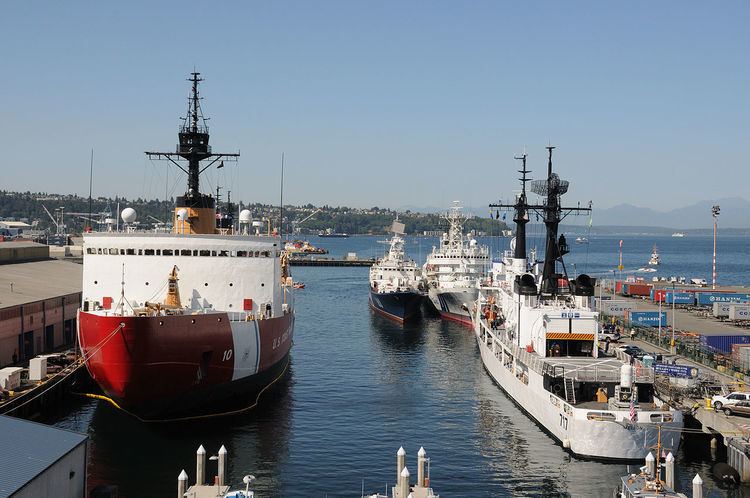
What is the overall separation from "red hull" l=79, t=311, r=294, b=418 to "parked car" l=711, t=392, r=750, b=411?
19267 mm

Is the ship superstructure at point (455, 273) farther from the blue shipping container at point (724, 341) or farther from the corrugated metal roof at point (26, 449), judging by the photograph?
the corrugated metal roof at point (26, 449)

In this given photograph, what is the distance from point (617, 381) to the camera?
31.0 meters

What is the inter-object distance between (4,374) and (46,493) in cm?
1570

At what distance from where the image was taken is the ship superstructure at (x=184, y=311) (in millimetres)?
28516

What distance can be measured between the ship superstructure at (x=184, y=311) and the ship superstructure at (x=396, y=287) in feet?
114

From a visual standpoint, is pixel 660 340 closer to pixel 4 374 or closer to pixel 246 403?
pixel 246 403

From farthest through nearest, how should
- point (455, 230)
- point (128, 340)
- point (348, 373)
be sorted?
point (455, 230) → point (348, 373) → point (128, 340)

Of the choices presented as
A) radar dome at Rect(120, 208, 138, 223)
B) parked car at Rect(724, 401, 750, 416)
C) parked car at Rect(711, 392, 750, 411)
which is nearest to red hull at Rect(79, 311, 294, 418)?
radar dome at Rect(120, 208, 138, 223)

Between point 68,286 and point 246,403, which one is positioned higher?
point 68,286

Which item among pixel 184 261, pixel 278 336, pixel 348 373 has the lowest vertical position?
pixel 348 373

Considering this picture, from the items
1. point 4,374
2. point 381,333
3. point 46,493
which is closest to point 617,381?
point 46,493

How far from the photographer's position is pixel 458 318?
72.7m

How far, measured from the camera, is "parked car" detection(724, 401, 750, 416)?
3044 centimetres

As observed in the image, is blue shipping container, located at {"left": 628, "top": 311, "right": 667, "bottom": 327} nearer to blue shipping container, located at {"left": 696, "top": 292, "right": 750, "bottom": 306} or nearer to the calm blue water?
the calm blue water
